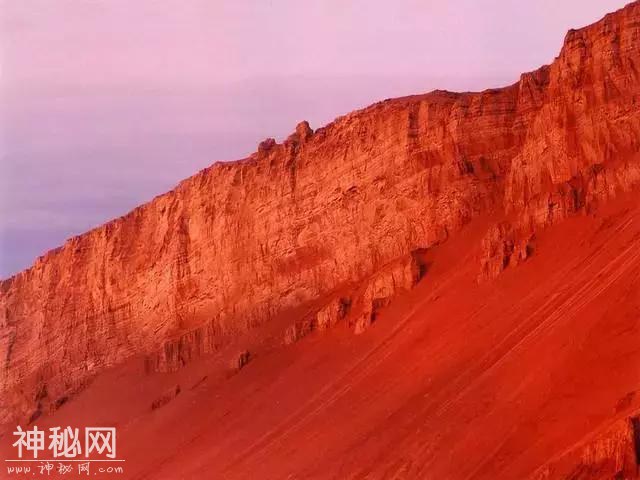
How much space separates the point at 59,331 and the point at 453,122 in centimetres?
2499

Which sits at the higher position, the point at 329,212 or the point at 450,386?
the point at 329,212

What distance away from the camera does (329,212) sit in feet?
170

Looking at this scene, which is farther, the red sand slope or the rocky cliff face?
the rocky cliff face

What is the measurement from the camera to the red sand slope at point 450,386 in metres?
33.2

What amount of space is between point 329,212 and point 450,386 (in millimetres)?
15260

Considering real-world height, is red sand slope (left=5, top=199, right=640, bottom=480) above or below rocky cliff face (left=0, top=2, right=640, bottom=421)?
below

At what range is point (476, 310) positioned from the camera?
134 ft

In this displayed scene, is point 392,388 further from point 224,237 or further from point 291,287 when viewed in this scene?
point 224,237

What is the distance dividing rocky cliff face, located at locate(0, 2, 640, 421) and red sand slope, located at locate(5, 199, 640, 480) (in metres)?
1.95

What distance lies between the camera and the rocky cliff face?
4322cm

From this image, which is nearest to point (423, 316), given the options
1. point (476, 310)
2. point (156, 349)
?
point (476, 310)

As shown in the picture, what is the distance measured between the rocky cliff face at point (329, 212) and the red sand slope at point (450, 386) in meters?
1.95

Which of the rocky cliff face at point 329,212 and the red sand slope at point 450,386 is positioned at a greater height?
the rocky cliff face at point 329,212

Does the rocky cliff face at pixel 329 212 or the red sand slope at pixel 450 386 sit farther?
the rocky cliff face at pixel 329 212
